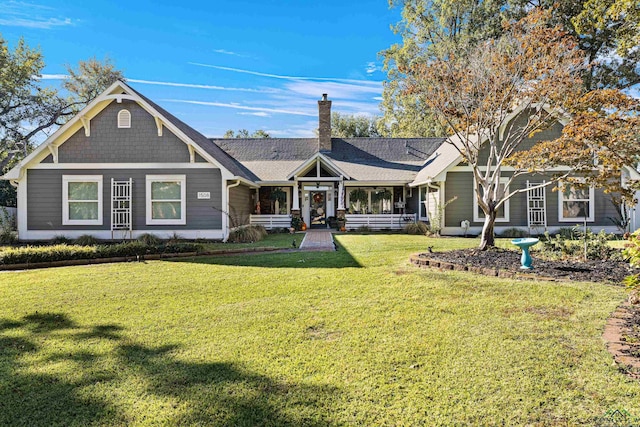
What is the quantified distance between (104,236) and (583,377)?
48.3ft

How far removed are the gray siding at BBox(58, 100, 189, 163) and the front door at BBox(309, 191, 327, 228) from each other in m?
8.23

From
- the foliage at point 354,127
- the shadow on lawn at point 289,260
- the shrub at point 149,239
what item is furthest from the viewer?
the foliage at point 354,127

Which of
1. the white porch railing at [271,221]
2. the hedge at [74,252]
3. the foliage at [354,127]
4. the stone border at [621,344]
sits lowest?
the stone border at [621,344]

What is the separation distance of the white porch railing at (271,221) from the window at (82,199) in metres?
6.87

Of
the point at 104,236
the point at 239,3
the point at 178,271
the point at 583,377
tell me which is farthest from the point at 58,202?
the point at 583,377

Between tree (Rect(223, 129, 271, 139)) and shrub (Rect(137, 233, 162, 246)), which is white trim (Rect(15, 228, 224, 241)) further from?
tree (Rect(223, 129, 271, 139))

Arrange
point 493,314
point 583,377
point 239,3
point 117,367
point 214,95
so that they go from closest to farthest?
point 583,377 < point 117,367 < point 493,314 < point 239,3 < point 214,95

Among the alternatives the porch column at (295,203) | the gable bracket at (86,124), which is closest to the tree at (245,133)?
the porch column at (295,203)

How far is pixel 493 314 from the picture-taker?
504 cm

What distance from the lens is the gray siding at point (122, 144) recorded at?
14.0 m

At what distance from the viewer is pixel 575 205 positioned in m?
16.1

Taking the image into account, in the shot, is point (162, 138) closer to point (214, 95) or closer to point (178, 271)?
point (178, 271)

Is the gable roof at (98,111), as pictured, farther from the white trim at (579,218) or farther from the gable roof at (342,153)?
the white trim at (579,218)

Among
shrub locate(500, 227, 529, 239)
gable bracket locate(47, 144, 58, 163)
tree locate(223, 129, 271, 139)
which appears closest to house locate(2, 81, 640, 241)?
gable bracket locate(47, 144, 58, 163)
